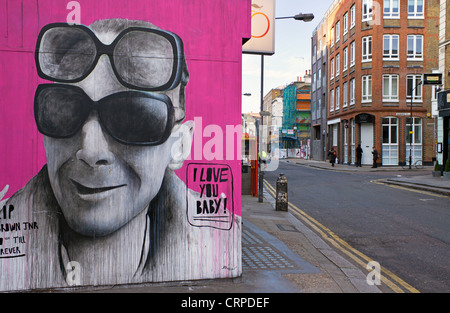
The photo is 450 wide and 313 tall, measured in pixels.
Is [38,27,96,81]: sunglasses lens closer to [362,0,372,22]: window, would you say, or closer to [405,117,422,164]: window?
[405,117,422,164]: window

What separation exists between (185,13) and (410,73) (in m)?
37.0

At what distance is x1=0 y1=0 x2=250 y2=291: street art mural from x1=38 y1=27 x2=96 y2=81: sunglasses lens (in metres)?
0.01

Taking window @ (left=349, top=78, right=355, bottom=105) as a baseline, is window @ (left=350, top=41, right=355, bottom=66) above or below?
above

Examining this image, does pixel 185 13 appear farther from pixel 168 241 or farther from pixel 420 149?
pixel 420 149

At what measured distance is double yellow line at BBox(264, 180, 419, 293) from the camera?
522cm

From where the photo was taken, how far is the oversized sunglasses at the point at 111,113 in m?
4.31

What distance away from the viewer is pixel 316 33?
55.3m

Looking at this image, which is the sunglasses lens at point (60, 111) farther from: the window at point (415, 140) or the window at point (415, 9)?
the window at point (415, 9)

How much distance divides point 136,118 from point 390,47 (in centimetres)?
3733

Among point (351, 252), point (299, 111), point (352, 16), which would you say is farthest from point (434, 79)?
point (299, 111)

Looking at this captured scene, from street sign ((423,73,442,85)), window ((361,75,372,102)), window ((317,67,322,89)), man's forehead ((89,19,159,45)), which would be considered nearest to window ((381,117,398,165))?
window ((361,75,372,102))

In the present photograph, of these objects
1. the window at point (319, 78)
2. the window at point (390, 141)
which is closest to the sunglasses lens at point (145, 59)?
the window at point (390, 141)

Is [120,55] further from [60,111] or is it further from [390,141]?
[390,141]

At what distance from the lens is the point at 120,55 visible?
176 inches
